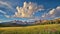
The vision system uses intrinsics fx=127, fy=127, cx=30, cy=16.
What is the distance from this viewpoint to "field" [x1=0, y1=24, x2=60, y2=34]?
2.78 metres

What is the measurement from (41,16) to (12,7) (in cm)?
69

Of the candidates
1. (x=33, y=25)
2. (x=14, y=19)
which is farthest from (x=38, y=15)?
(x=14, y=19)

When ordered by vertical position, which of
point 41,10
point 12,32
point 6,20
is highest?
point 41,10

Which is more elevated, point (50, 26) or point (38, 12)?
point (38, 12)

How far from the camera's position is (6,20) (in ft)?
9.29

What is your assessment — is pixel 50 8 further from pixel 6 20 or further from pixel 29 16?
pixel 6 20

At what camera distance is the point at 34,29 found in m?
2.80

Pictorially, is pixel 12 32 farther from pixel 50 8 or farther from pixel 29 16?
pixel 50 8

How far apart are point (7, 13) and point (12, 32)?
44 centimetres

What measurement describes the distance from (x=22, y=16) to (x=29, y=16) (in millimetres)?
158

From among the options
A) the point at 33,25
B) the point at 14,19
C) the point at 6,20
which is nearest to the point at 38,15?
the point at 33,25

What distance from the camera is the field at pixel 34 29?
9.11ft

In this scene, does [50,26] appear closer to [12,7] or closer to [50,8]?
[50,8]

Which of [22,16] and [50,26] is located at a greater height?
[22,16]
